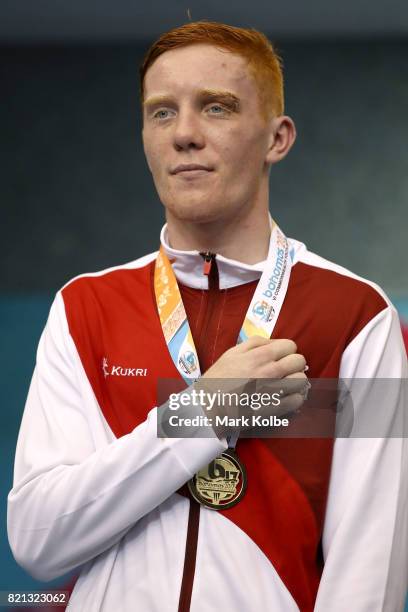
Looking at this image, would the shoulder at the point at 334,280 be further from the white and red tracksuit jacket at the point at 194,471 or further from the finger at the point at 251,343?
the finger at the point at 251,343

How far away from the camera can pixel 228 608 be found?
5.43 feet

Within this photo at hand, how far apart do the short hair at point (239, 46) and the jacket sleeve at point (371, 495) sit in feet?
1.58

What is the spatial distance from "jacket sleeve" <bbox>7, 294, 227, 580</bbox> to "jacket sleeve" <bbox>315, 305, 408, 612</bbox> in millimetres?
253

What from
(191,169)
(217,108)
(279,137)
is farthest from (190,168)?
(279,137)

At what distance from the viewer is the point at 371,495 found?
1.70 metres

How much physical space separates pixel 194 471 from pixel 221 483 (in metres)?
0.09

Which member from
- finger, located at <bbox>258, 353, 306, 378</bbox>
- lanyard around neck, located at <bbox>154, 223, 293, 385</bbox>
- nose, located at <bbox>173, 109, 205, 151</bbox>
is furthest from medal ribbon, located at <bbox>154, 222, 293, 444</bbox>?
nose, located at <bbox>173, 109, 205, 151</bbox>

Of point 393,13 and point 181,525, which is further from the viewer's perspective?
point 393,13

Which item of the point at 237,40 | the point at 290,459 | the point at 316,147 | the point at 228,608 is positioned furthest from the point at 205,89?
the point at 316,147

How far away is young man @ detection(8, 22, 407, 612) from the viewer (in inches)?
65.8

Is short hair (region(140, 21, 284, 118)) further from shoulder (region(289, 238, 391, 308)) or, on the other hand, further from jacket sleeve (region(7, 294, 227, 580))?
jacket sleeve (region(7, 294, 227, 580))

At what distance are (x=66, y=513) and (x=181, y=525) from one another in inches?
7.9

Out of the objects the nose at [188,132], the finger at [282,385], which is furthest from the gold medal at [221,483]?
the nose at [188,132]

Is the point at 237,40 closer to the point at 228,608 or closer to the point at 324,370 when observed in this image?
the point at 324,370
